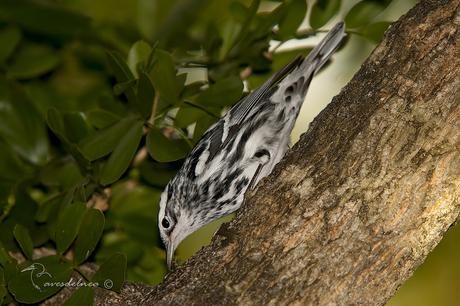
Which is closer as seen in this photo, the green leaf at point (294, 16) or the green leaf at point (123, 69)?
the green leaf at point (123, 69)

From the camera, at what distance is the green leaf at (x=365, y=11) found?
4.02 m

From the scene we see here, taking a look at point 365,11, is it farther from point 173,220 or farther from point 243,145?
point 173,220

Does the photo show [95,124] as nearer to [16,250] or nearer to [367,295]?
[16,250]

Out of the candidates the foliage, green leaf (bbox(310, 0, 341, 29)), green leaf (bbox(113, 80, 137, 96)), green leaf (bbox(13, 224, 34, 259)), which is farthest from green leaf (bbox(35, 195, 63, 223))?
green leaf (bbox(310, 0, 341, 29))

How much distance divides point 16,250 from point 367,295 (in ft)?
6.40

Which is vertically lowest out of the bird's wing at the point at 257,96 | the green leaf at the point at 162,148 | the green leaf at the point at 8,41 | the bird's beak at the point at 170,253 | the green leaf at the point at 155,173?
the bird's beak at the point at 170,253

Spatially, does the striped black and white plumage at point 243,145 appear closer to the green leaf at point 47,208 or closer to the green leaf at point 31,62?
the green leaf at point 47,208

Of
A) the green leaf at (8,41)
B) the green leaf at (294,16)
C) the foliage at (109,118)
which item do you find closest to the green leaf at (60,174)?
the foliage at (109,118)

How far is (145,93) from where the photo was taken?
12.0 feet

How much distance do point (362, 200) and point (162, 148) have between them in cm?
118

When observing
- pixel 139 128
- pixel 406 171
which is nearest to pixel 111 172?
pixel 139 128

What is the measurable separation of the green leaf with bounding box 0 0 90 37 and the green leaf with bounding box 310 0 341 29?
5.09ft

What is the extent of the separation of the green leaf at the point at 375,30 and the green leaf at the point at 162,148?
48.3 inches

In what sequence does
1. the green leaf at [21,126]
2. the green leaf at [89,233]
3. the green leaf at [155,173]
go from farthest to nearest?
the green leaf at [21,126] < the green leaf at [155,173] < the green leaf at [89,233]
